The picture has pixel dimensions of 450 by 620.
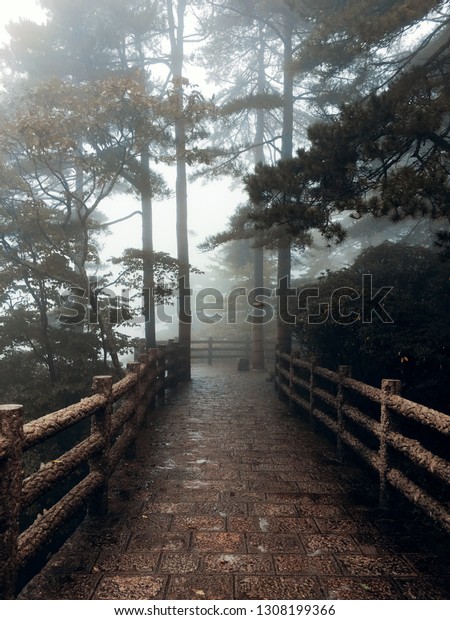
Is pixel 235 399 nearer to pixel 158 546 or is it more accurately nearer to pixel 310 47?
pixel 158 546

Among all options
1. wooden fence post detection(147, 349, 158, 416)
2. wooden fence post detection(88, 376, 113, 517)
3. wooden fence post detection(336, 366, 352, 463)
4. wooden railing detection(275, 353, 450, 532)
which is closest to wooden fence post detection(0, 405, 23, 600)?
wooden fence post detection(88, 376, 113, 517)

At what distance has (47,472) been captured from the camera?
8.50ft

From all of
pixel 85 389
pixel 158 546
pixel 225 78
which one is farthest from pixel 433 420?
pixel 225 78

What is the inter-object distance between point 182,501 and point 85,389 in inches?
264

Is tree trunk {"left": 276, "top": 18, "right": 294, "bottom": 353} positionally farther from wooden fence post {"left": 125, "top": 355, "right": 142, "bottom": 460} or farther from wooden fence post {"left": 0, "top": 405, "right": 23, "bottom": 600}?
wooden fence post {"left": 0, "top": 405, "right": 23, "bottom": 600}

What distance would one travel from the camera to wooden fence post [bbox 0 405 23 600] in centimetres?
206

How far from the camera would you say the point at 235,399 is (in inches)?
394

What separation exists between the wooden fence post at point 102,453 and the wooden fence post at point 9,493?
131cm

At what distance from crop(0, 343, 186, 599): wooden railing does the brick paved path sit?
0.96 ft

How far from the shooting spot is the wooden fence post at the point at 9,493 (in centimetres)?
206

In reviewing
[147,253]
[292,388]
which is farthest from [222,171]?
[292,388]

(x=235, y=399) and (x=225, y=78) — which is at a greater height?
(x=225, y=78)

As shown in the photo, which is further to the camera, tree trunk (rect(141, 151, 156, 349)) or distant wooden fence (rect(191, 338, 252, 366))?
distant wooden fence (rect(191, 338, 252, 366))

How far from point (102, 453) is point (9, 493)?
147cm
